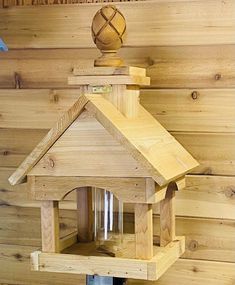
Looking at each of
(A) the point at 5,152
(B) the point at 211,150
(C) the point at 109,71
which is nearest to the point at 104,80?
(C) the point at 109,71

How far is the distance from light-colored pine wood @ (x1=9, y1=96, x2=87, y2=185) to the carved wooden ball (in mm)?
168

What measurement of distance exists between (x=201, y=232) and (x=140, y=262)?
0.36 metres

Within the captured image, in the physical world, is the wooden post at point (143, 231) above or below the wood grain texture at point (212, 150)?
below

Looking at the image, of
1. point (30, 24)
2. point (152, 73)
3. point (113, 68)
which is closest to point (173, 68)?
point (152, 73)

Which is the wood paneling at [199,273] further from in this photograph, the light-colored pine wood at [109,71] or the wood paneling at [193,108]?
the light-colored pine wood at [109,71]

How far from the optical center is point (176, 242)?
1.54m

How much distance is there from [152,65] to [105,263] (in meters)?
0.55

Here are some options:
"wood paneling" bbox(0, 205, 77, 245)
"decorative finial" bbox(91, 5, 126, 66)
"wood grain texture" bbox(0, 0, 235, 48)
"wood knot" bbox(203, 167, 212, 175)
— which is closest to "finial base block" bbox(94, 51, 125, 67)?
"decorative finial" bbox(91, 5, 126, 66)

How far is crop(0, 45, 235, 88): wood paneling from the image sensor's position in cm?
162

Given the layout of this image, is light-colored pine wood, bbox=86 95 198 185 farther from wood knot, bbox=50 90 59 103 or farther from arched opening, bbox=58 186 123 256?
wood knot, bbox=50 90 59 103

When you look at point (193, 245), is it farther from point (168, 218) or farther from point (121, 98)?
point (121, 98)

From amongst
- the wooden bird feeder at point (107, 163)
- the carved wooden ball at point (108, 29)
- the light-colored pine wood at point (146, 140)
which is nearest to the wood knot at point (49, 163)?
the wooden bird feeder at point (107, 163)

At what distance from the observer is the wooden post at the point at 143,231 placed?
4.43 feet

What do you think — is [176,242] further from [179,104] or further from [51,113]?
[51,113]
